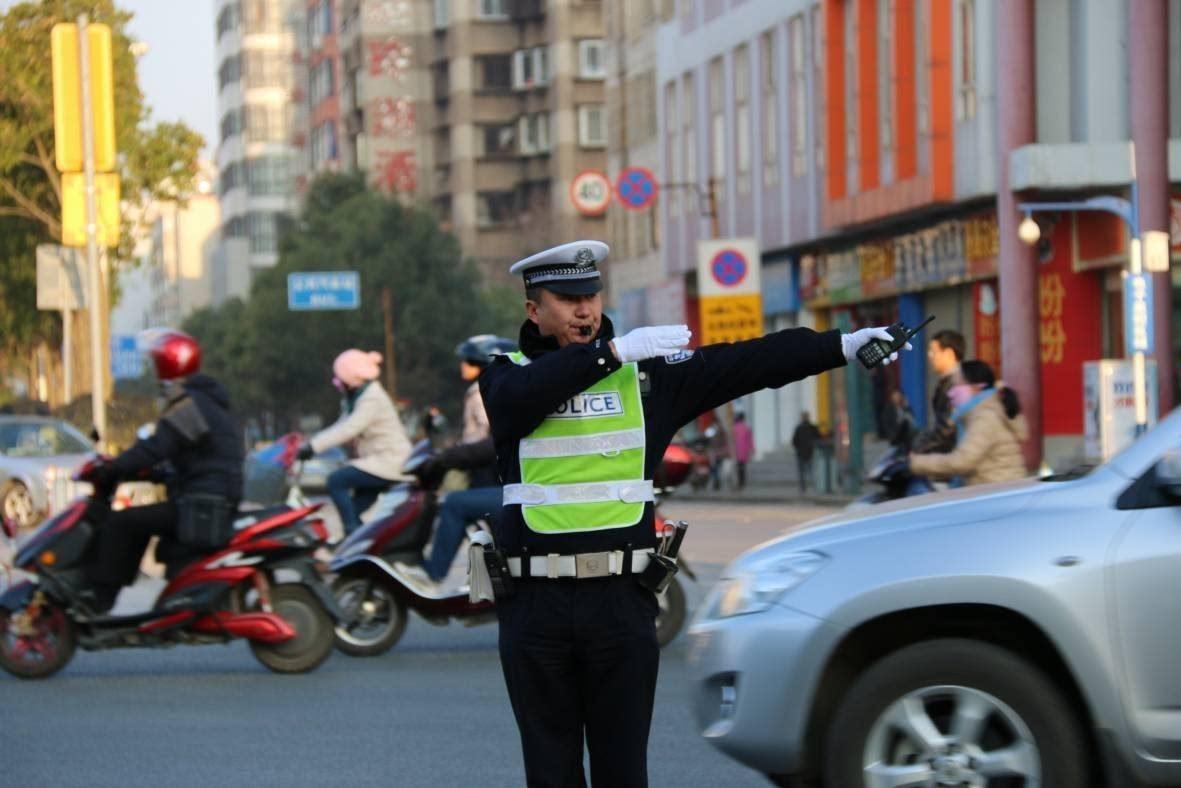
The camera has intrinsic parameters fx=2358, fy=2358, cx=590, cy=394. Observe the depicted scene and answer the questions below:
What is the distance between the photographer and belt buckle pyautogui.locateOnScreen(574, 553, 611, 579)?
5.28 m

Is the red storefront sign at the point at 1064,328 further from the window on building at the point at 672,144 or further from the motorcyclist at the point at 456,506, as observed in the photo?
the motorcyclist at the point at 456,506

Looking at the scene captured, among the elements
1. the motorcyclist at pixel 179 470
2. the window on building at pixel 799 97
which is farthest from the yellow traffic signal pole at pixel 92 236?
the window on building at pixel 799 97

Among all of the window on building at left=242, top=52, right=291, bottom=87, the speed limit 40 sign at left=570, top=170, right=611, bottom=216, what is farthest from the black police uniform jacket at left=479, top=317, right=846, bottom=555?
the window on building at left=242, top=52, right=291, bottom=87

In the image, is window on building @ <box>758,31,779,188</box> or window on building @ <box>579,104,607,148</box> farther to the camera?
window on building @ <box>579,104,607,148</box>

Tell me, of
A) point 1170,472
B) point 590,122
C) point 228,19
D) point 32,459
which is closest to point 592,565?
point 1170,472

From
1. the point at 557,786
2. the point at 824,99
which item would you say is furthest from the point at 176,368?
the point at 824,99

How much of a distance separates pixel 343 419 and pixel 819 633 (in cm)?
820

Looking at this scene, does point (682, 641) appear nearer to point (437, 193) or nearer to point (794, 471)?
point (794, 471)

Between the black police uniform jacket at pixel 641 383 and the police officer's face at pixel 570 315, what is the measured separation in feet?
0.13

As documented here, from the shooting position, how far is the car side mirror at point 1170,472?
6.17 metres

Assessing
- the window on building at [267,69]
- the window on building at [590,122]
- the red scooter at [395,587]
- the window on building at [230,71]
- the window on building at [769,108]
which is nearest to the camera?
the red scooter at [395,587]

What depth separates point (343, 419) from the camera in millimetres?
14367

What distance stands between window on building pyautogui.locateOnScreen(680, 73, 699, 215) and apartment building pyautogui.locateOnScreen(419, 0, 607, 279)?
3811 cm

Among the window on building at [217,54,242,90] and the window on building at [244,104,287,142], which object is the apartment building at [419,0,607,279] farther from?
the window on building at [217,54,242,90]
